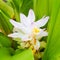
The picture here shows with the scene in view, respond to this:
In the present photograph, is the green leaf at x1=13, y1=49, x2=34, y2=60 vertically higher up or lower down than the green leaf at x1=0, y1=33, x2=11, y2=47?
lower down

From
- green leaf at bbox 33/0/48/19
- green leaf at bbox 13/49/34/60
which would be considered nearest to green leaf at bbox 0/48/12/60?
green leaf at bbox 13/49/34/60

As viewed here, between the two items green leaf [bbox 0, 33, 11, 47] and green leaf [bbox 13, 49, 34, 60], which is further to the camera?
green leaf [bbox 0, 33, 11, 47]

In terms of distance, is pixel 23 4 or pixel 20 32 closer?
pixel 20 32

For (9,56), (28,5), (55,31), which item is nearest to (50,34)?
(55,31)

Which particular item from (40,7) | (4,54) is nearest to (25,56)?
(4,54)

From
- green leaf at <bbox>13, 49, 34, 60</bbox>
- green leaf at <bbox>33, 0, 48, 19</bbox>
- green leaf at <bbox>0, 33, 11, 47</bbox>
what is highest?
green leaf at <bbox>33, 0, 48, 19</bbox>

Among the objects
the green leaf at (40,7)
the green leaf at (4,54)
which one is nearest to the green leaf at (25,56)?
the green leaf at (4,54)

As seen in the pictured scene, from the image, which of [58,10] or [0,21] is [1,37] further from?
[58,10]

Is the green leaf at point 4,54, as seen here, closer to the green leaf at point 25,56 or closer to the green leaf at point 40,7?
the green leaf at point 25,56

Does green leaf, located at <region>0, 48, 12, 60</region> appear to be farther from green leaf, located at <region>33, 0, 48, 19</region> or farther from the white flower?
green leaf, located at <region>33, 0, 48, 19</region>

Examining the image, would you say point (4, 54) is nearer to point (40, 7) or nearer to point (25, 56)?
point (25, 56)

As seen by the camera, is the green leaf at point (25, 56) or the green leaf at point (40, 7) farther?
the green leaf at point (40, 7)
